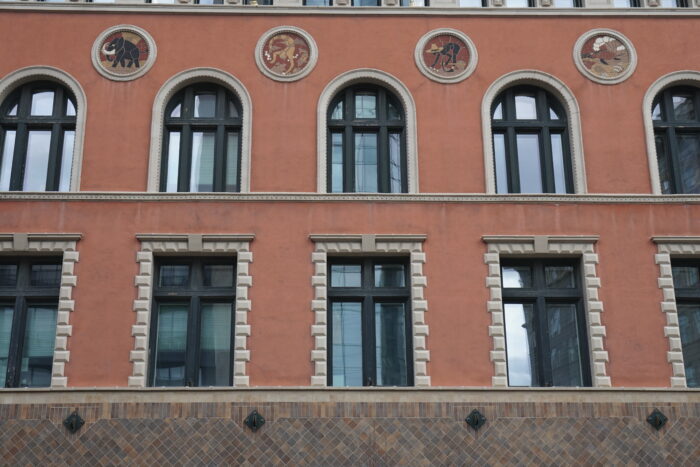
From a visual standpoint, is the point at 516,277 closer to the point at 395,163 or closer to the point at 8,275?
the point at 395,163

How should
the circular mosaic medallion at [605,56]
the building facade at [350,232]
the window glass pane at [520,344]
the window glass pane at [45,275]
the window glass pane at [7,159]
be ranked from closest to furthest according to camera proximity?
the building facade at [350,232]
the window glass pane at [520,344]
the window glass pane at [45,275]
the window glass pane at [7,159]
the circular mosaic medallion at [605,56]

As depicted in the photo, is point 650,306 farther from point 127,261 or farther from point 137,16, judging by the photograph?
point 137,16

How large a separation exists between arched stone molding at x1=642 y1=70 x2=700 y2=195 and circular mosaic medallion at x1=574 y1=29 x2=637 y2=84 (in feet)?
2.68

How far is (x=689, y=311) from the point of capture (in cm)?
2439

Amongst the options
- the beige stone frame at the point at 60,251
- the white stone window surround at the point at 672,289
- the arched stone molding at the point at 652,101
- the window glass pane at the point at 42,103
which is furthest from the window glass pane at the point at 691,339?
the window glass pane at the point at 42,103

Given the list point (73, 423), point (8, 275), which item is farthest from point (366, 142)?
point (73, 423)

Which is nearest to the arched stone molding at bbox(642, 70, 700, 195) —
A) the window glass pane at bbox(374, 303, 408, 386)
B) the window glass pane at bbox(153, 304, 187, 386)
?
the window glass pane at bbox(374, 303, 408, 386)

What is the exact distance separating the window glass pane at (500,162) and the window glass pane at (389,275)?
3.43 meters

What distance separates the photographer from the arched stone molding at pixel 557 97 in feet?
82.0

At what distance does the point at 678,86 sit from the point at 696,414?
8.98 m

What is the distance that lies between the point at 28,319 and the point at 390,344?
29.7 ft

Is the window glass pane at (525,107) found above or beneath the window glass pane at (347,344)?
above

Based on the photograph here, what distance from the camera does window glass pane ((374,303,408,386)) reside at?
23656mm

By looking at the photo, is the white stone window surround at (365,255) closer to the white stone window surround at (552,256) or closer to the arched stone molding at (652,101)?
the white stone window surround at (552,256)
